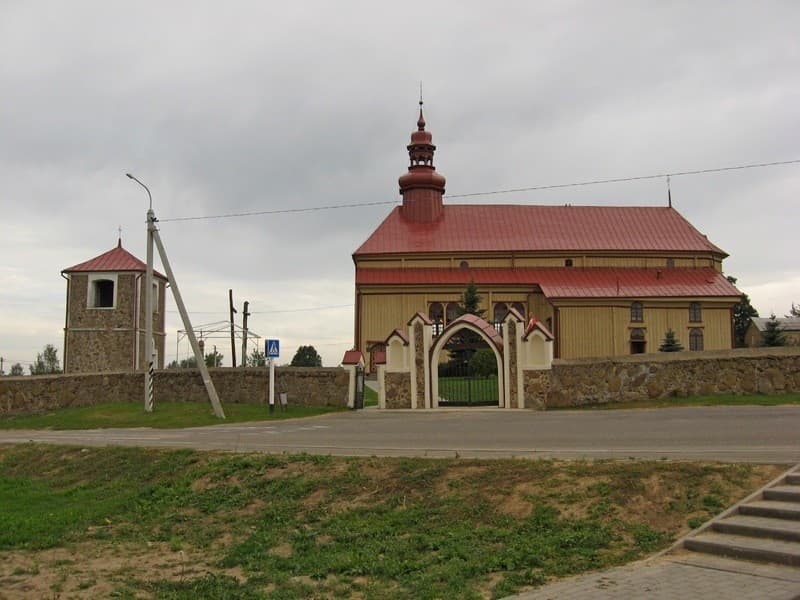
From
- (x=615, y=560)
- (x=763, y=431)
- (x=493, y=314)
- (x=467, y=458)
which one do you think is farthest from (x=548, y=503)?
(x=493, y=314)

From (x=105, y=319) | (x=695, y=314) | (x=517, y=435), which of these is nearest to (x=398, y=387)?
(x=517, y=435)

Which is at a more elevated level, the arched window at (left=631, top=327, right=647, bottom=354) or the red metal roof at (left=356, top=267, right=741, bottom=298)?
the red metal roof at (left=356, top=267, right=741, bottom=298)

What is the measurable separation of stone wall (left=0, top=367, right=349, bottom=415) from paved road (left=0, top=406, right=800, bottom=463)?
384cm

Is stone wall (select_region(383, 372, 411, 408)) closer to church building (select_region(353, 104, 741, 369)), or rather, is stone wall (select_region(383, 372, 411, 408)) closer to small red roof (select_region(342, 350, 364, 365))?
small red roof (select_region(342, 350, 364, 365))

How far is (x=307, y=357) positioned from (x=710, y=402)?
159ft

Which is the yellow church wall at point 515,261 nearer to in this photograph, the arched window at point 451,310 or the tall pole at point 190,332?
the arched window at point 451,310

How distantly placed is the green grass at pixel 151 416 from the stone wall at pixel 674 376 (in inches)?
291

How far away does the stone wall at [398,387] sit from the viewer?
78.8ft

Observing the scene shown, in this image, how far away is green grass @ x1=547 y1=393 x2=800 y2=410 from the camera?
1914 centimetres

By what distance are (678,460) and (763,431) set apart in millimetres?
4169

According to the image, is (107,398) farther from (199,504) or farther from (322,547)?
(322,547)

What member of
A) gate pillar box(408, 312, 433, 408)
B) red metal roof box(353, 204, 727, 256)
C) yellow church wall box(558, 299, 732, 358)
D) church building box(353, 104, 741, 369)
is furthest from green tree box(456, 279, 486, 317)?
gate pillar box(408, 312, 433, 408)

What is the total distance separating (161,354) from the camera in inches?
1614

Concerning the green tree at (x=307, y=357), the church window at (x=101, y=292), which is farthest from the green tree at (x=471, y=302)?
the green tree at (x=307, y=357)
